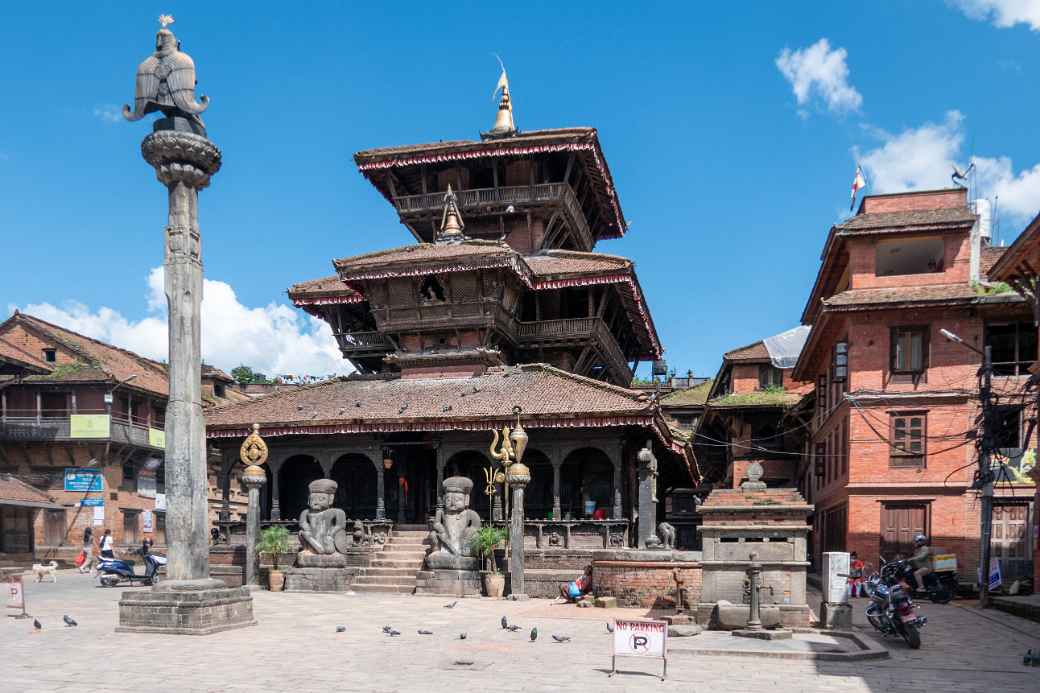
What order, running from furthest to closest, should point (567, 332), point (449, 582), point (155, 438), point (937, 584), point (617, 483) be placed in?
point (155, 438)
point (567, 332)
point (617, 483)
point (937, 584)
point (449, 582)

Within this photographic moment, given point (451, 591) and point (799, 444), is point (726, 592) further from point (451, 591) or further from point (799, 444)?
point (799, 444)

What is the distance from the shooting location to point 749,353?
5197cm

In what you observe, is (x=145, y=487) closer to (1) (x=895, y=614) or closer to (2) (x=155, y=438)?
(2) (x=155, y=438)

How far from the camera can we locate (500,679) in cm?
1152

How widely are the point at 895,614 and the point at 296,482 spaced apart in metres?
23.7

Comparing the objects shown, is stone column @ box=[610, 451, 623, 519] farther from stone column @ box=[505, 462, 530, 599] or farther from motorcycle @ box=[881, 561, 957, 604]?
motorcycle @ box=[881, 561, 957, 604]

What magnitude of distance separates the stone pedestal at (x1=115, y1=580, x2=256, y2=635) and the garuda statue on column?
8.69 metres

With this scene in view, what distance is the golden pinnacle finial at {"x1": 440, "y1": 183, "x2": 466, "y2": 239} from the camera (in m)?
36.1

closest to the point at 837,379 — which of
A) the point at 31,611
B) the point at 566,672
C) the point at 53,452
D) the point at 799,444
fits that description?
the point at 799,444

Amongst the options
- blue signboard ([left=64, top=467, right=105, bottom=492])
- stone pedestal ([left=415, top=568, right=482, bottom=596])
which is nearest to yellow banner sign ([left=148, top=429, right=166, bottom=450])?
blue signboard ([left=64, top=467, right=105, bottom=492])

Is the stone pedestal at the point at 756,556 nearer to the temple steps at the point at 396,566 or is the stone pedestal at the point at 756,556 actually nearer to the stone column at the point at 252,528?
the temple steps at the point at 396,566

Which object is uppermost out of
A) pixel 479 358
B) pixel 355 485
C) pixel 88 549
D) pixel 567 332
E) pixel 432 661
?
pixel 567 332

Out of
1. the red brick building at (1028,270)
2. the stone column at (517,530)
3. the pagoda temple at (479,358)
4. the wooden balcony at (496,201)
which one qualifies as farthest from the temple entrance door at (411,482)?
the red brick building at (1028,270)

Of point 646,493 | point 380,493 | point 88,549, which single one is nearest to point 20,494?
point 88,549
